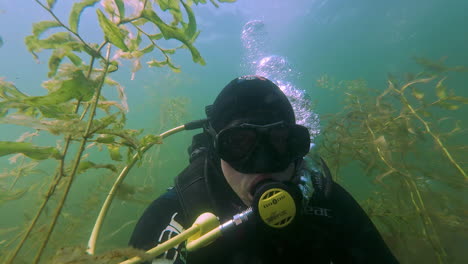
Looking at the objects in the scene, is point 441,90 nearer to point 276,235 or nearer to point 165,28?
point 276,235

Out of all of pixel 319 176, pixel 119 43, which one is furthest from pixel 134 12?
pixel 319 176

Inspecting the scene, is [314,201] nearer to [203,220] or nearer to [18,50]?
[203,220]

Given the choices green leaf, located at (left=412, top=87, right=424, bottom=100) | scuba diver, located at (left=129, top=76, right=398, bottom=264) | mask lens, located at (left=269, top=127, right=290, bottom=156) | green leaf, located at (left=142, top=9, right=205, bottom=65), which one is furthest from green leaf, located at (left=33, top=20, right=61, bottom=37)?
green leaf, located at (left=412, top=87, right=424, bottom=100)

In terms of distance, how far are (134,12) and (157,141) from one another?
0.90 meters

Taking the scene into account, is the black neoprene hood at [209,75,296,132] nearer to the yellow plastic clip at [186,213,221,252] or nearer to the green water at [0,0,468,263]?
the yellow plastic clip at [186,213,221,252]

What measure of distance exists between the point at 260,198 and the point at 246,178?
43 centimetres

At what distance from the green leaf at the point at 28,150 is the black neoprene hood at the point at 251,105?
143 centimetres

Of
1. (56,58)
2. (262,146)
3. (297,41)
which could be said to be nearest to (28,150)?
(56,58)

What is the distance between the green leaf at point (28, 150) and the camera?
1.01 metres

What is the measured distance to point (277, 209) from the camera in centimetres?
163

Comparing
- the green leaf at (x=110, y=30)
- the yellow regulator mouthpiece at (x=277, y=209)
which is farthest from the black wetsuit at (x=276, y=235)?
the green leaf at (x=110, y=30)

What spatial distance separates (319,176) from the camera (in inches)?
90.4

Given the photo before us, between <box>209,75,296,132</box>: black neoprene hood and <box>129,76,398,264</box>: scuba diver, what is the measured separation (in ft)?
0.03

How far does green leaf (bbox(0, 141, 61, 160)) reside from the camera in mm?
1008
